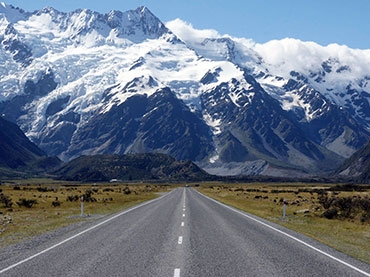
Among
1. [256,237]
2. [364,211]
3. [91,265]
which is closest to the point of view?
[91,265]

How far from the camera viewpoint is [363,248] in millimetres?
24203

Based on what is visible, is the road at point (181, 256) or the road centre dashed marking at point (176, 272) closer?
the road centre dashed marking at point (176, 272)

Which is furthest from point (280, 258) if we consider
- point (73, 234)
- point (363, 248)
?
point (73, 234)

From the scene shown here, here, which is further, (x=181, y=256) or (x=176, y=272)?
(x=181, y=256)

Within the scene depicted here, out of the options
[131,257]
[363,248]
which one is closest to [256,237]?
[363,248]

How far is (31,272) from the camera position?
1625 centimetres

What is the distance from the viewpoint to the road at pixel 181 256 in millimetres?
16719

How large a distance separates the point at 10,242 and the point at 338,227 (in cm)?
2112

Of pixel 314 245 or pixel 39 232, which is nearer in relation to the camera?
pixel 314 245

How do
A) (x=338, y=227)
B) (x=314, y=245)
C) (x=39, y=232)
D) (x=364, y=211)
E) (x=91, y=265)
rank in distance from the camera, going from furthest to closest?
1. (x=364, y=211)
2. (x=338, y=227)
3. (x=39, y=232)
4. (x=314, y=245)
5. (x=91, y=265)

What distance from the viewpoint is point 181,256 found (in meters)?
19.6

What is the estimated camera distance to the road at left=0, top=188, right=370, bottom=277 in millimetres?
16719

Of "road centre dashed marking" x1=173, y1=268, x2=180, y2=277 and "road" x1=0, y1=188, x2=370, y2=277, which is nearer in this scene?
"road centre dashed marking" x1=173, y1=268, x2=180, y2=277

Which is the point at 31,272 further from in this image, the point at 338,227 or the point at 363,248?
the point at 338,227
